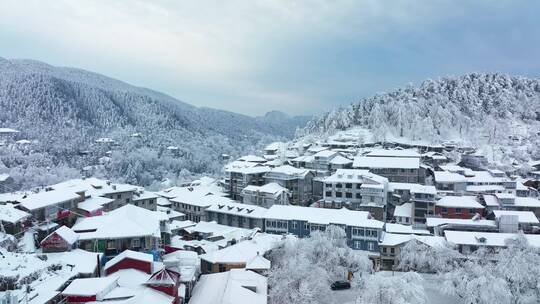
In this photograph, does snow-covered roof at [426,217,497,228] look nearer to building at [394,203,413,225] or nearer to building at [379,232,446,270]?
building at [394,203,413,225]

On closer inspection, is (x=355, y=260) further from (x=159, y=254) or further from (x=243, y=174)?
(x=243, y=174)

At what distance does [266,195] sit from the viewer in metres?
51.4

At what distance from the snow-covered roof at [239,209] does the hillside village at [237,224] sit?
0.60 feet

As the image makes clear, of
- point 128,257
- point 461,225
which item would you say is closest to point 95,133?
point 128,257

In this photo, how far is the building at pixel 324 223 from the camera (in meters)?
38.8

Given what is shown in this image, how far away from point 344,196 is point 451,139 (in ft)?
148

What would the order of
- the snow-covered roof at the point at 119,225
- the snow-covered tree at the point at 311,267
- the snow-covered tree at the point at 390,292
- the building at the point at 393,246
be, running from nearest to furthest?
the snow-covered tree at the point at 390,292
the snow-covered tree at the point at 311,267
the snow-covered roof at the point at 119,225
the building at the point at 393,246

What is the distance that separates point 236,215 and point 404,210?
19.2 m

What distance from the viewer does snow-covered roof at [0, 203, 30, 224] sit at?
2712 cm

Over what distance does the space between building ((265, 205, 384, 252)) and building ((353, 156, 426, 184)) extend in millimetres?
15213

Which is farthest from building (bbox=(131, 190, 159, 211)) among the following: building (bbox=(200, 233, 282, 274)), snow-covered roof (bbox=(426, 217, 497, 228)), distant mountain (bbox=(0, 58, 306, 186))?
distant mountain (bbox=(0, 58, 306, 186))

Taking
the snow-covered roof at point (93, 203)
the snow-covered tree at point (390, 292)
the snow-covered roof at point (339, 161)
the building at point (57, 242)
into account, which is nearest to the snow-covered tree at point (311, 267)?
the snow-covered tree at point (390, 292)

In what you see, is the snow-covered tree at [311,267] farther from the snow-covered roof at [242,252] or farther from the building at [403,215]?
the building at [403,215]

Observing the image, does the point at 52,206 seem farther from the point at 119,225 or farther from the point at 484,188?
the point at 484,188
